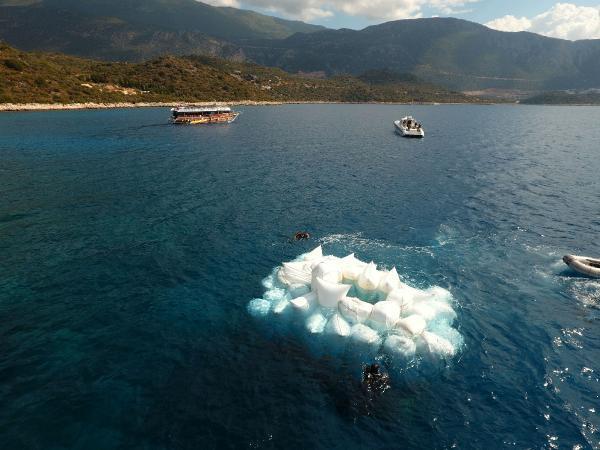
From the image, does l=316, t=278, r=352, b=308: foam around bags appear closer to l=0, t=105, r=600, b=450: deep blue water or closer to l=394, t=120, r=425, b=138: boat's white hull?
l=0, t=105, r=600, b=450: deep blue water

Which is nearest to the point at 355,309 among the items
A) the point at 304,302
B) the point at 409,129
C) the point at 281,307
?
the point at 304,302

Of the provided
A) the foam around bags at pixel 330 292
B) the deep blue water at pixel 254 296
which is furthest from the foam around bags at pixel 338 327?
the deep blue water at pixel 254 296

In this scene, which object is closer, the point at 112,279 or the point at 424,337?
the point at 424,337

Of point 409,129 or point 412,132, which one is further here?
point 409,129

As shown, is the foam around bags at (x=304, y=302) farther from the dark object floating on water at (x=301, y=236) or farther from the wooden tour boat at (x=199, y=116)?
the wooden tour boat at (x=199, y=116)

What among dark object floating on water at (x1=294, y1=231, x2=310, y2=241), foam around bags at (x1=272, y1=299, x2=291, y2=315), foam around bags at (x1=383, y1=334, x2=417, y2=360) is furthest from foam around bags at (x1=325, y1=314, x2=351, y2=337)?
dark object floating on water at (x1=294, y1=231, x2=310, y2=241)

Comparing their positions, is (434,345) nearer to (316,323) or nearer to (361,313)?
(361,313)

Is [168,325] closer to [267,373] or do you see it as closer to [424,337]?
[267,373]

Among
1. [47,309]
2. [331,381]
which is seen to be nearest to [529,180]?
[331,381]
